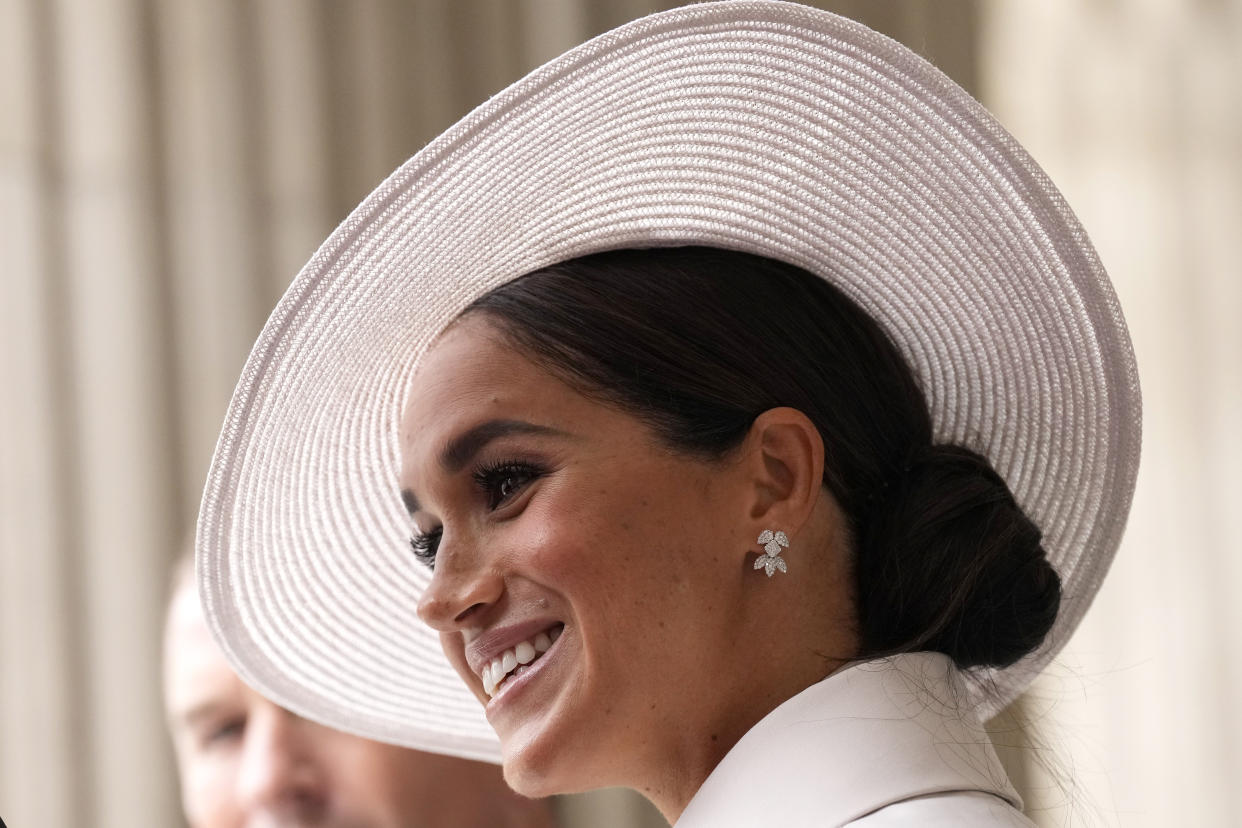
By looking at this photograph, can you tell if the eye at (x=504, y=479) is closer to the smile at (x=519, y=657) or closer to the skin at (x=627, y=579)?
the skin at (x=627, y=579)

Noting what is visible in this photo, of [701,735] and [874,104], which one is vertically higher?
[874,104]

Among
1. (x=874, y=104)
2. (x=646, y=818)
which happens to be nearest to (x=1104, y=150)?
(x=646, y=818)

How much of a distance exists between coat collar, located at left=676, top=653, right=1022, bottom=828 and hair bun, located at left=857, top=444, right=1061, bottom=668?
6cm

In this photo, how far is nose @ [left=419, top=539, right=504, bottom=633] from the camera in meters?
1.09

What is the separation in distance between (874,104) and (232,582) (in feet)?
2.51

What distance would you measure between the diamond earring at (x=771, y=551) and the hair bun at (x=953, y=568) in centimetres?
9

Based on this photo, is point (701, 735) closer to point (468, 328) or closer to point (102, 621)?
point (468, 328)

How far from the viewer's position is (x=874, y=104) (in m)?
1.10

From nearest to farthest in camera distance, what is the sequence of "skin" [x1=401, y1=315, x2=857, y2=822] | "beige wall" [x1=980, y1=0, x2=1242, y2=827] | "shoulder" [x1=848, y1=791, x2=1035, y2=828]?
"shoulder" [x1=848, y1=791, x2=1035, y2=828]
"skin" [x1=401, y1=315, x2=857, y2=822]
"beige wall" [x1=980, y1=0, x2=1242, y2=827]

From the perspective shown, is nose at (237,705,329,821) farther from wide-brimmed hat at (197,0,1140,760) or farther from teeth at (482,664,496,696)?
teeth at (482,664,496,696)

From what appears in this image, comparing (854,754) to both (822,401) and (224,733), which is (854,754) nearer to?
(822,401)

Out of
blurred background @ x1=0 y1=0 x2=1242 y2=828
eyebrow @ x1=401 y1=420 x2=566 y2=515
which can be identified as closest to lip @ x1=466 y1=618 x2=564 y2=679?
eyebrow @ x1=401 y1=420 x2=566 y2=515

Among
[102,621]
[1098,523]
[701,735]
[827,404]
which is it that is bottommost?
[102,621]

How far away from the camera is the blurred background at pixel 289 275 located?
2.15 m
